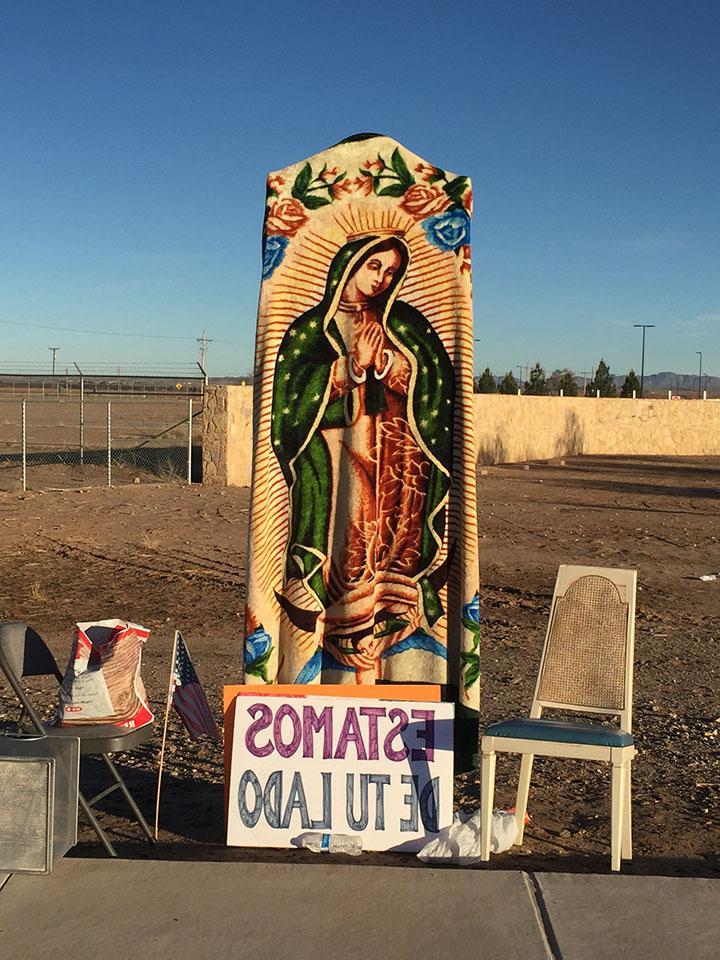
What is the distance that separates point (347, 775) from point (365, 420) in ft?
5.67

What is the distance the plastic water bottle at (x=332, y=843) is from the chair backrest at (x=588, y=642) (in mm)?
1089

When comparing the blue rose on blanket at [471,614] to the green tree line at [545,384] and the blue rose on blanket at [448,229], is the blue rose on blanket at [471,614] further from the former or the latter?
the green tree line at [545,384]

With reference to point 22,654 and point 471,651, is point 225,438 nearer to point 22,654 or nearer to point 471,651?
point 471,651

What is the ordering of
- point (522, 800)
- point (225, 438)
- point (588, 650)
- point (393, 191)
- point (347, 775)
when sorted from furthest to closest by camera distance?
point (225, 438) < point (393, 191) < point (588, 650) < point (522, 800) < point (347, 775)

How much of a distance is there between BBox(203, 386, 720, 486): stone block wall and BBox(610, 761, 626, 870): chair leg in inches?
724

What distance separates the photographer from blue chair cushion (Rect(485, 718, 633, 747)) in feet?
16.2

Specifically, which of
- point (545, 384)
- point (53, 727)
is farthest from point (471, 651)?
point (545, 384)

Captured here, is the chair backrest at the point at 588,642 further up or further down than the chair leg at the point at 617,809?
further up

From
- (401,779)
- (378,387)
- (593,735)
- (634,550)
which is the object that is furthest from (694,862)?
(634,550)

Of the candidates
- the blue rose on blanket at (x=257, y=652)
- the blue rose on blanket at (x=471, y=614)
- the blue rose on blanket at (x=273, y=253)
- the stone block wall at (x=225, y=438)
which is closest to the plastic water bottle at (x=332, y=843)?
the blue rose on blanket at (x=257, y=652)

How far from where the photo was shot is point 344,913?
14.5 feet

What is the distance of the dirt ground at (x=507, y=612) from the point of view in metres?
5.64

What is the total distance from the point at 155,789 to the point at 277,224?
298cm

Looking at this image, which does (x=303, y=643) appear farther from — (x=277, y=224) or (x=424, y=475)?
(x=277, y=224)
